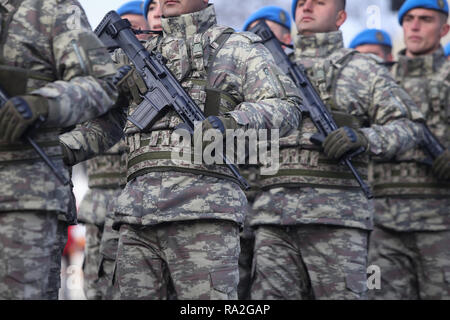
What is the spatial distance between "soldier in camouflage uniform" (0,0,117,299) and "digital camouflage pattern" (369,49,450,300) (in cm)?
378

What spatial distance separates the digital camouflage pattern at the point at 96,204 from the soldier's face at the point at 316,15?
6.27 feet

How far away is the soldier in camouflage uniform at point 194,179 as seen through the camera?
4332 mm

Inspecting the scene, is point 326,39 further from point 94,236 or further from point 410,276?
point 94,236

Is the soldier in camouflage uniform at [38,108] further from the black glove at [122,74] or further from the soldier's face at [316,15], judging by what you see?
the soldier's face at [316,15]

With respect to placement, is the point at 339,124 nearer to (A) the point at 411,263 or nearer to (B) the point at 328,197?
(B) the point at 328,197

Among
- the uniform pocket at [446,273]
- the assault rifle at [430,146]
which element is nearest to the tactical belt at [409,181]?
the assault rifle at [430,146]

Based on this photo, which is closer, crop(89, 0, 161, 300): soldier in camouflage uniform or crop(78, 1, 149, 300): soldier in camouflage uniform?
crop(89, 0, 161, 300): soldier in camouflage uniform

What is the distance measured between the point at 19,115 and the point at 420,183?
14.4 feet

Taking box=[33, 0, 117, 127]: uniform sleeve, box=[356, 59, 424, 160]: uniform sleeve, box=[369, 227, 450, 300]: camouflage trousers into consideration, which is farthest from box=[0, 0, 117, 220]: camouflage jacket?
box=[369, 227, 450, 300]: camouflage trousers

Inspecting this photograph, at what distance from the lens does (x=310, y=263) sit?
586 cm

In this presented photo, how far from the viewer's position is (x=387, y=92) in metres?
6.25

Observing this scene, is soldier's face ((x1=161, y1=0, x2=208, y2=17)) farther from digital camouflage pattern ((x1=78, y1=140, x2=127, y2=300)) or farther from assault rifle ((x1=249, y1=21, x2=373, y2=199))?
digital camouflage pattern ((x1=78, y1=140, x2=127, y2=300))

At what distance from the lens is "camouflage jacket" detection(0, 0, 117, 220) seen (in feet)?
12.1

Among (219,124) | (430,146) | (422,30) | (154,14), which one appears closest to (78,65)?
(219,124)
